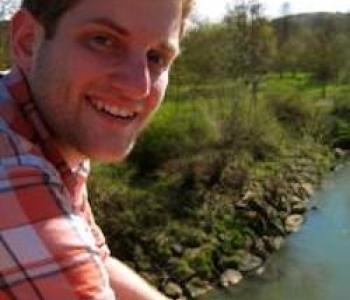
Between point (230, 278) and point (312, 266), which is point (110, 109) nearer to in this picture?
point (230, 278)

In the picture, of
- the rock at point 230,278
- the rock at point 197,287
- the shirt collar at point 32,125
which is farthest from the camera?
the rock at point 230,278

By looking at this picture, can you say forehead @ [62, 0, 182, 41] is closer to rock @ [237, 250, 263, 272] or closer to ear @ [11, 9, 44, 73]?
ear @ [11, 9, 44, 73]

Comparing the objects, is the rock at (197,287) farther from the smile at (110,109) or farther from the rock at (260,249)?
the smile at (110,109)

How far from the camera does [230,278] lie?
424 inches

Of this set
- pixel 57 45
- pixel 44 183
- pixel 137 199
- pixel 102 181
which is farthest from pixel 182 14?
pixel 137 199

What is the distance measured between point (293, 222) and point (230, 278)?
10.8 feet

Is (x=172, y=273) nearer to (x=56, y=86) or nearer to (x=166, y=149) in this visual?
(x=166, y=149)

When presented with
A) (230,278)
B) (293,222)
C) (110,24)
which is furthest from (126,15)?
(293,222)

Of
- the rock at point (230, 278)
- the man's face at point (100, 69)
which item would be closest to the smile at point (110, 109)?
the man's face at point (100, 69)

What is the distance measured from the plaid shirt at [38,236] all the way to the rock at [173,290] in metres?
9.24

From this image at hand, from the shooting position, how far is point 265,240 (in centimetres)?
1247

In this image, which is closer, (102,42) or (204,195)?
(102,42)

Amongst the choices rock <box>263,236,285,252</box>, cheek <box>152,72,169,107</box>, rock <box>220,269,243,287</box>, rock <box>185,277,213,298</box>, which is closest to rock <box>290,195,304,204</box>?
rock <box>263,236,285,252</box>

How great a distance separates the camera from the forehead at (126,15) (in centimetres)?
69
